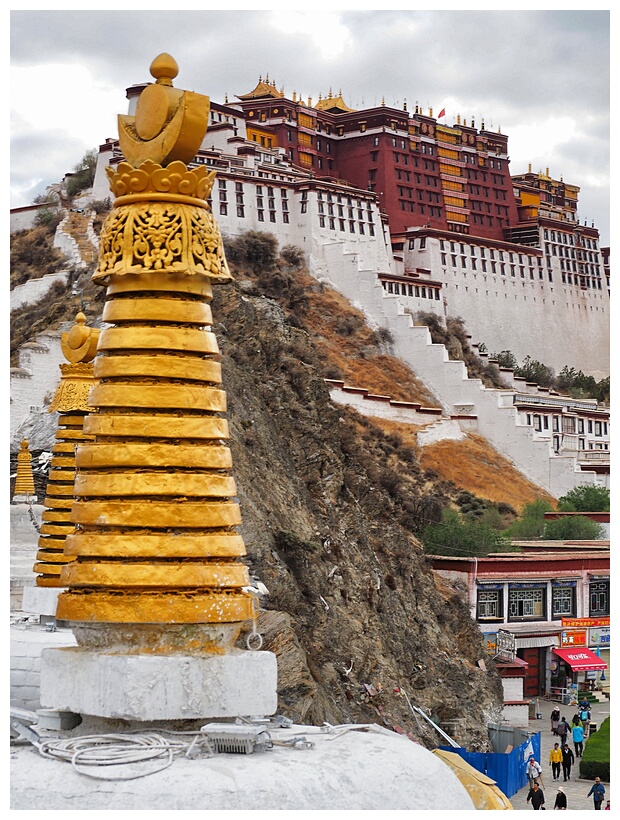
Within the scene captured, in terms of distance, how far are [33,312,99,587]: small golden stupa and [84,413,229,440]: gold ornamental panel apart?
414cm

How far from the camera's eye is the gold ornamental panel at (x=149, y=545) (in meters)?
6.61

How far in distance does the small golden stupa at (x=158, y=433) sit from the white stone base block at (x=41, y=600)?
3461 millimetres

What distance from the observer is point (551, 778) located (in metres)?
22.4

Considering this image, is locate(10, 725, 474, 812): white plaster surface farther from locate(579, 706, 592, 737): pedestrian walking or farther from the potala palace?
the potala palace

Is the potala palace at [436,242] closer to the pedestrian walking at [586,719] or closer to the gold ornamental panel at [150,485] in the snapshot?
the pedestrian walking at [586,719]

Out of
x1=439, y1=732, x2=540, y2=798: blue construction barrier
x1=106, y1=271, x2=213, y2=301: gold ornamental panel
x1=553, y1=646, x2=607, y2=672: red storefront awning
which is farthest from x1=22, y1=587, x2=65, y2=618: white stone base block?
x1=553, y1=646, x2=607, y2=672: red storefront awning

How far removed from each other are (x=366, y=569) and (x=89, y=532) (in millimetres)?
17128

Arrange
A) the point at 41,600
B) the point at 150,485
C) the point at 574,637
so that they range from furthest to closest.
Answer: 1. the point at 574,637
2. the point at 41,600
3. the point at 150,485

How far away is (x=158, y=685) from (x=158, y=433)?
1.15m

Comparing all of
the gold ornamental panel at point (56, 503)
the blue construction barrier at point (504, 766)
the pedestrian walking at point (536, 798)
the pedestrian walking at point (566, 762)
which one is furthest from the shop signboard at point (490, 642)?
the gold ornamental panel at point (56, 503)

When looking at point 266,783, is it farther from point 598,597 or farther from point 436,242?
point 436,242

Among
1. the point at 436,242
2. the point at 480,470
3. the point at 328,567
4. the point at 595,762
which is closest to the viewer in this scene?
the point at 595,762

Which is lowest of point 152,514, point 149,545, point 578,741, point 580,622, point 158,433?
point 578,741

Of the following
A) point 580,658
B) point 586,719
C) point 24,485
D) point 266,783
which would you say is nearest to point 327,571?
point 24,485
